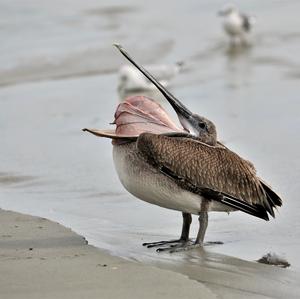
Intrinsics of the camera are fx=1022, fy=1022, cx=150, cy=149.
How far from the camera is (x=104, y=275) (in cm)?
522

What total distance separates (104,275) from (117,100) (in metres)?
6.52

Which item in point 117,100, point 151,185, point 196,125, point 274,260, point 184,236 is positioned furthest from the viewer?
point 117,100

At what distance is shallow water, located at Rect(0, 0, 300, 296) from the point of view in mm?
6824

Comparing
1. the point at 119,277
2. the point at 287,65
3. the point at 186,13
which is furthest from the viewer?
the point at 186,13

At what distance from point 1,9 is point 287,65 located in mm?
6579

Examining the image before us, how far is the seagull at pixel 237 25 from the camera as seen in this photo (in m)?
15.0

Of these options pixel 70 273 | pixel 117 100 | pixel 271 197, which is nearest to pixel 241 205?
pixel 271 197

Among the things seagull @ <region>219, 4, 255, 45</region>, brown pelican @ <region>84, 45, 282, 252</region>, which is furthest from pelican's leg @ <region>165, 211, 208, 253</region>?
seagull @ <region>219, 4, 255, 45</region>

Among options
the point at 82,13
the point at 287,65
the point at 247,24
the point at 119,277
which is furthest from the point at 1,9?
the point at 119,277

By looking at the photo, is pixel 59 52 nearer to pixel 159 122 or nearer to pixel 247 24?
pixel 247 24

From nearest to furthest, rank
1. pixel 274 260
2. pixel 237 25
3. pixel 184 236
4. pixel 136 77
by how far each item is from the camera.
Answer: pixel 274 260, pixel 184 236, pixel 136 77, pixel 237 25

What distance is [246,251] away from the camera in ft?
20.2

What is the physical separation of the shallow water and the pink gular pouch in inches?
26.8

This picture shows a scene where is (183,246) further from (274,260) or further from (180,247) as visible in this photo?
(274,260)
